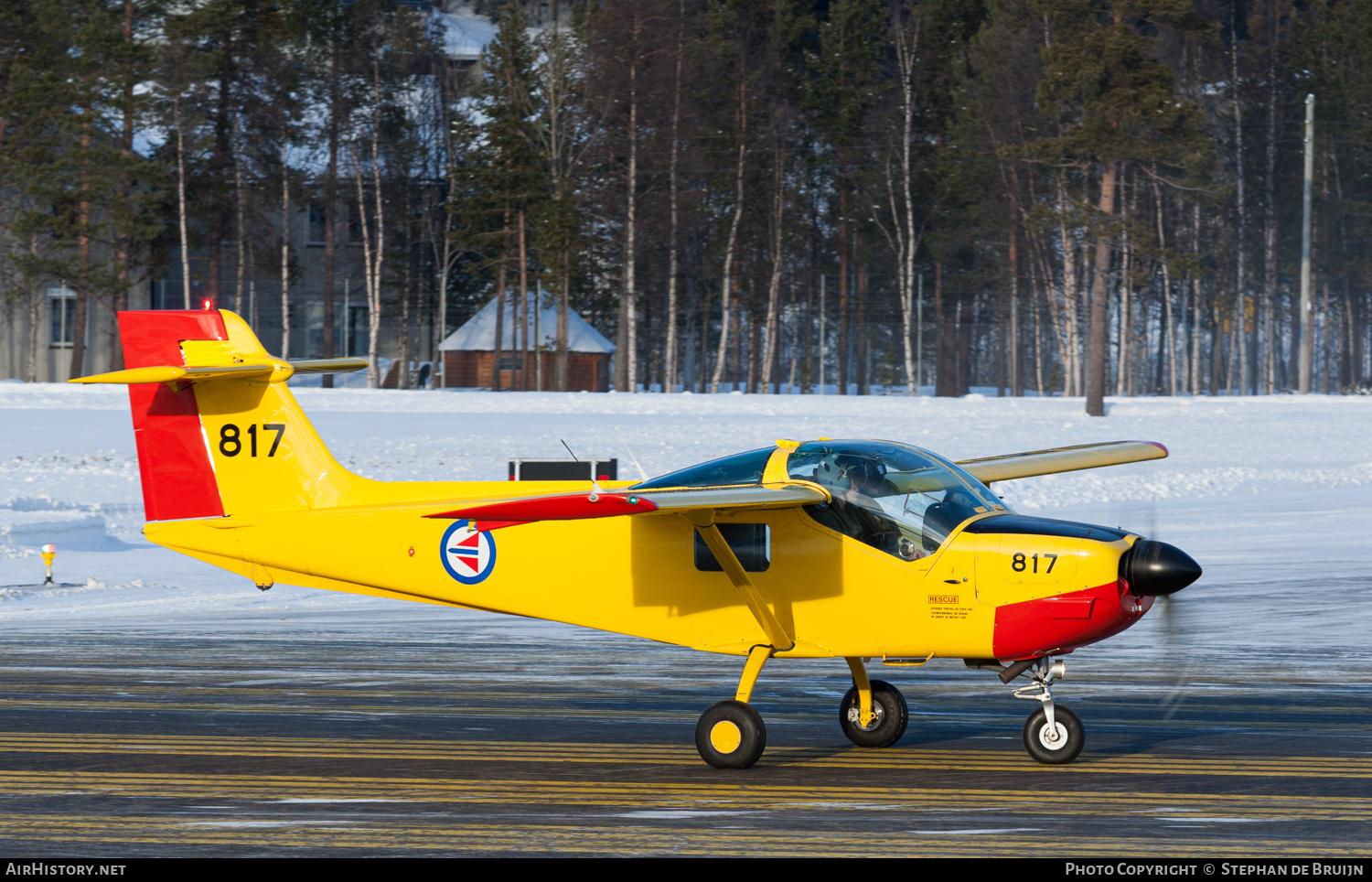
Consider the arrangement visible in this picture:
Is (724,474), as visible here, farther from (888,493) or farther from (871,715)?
(871,715)

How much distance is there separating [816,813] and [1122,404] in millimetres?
41784

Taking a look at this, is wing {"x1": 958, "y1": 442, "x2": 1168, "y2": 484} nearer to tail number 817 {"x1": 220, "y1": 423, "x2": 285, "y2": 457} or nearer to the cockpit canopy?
the cockpit canopy

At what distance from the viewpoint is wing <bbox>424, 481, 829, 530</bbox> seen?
8.39 m

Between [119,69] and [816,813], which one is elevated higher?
[119,69]

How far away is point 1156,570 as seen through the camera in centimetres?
855

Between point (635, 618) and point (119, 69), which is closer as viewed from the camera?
point (635, 618)

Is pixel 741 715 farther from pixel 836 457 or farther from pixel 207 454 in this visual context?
pixel 207 454

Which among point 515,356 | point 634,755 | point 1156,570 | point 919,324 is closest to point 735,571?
point 634,755

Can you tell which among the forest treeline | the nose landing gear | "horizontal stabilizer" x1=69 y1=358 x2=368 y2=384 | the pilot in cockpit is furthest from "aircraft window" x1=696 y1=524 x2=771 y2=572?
the forest treeline

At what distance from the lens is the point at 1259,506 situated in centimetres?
2792

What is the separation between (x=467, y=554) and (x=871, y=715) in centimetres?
309

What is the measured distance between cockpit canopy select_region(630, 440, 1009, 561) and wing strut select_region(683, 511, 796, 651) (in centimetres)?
36

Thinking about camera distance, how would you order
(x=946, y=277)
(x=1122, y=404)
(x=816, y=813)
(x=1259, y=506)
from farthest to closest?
(x=946, y=277) < (x=1122, y=404) < (x=1259, y=506) < (x=816, y=813)
